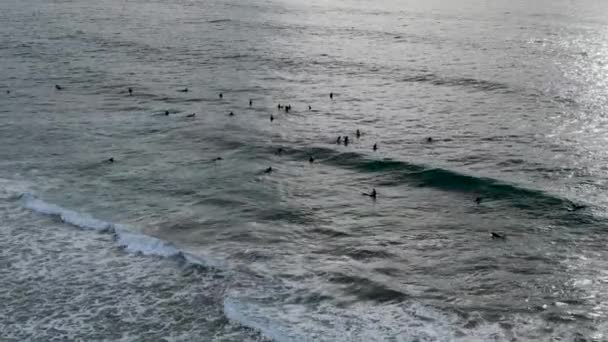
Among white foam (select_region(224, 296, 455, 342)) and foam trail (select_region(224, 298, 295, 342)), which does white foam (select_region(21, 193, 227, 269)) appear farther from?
white foam (select_region(224, 296, 455, 342))

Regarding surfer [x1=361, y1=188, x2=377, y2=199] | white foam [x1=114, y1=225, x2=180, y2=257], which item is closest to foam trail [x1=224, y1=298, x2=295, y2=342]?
white foam [x1=114, y1=225, x2=180, y2=257]

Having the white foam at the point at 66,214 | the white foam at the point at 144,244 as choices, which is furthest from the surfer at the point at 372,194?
the white foam at the point at 66,214

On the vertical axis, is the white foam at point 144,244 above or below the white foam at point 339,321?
above

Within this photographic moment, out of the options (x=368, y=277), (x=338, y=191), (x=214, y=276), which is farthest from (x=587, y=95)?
(x=214, y=276)

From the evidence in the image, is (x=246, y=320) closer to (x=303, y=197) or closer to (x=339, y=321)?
(x=339, y=321)

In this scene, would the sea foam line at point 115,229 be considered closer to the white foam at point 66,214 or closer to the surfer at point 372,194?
the white foam at point 66,214

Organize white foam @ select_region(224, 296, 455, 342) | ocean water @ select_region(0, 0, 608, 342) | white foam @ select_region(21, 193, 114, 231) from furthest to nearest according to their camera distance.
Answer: white foam @ select_region(21, 193, 114, 231) → ocean water @ select_region(0, 0, 608, 342) → white foam @ select_region(224, 296, 455, 342)
